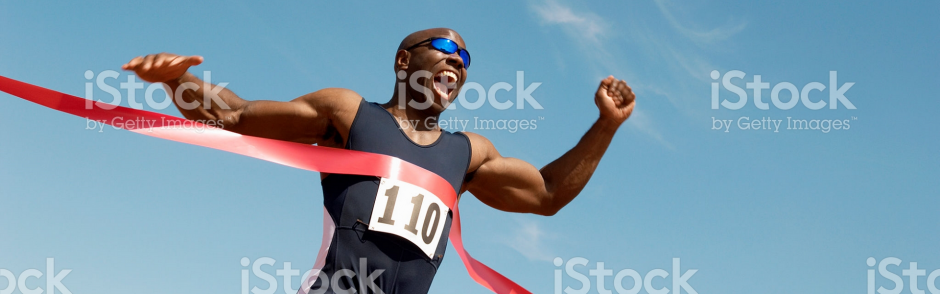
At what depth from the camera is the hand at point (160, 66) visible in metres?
5.09

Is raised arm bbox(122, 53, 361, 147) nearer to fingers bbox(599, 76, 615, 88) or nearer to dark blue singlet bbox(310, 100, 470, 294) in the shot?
dark blue singlet bbox(310, 100, 470, 294)

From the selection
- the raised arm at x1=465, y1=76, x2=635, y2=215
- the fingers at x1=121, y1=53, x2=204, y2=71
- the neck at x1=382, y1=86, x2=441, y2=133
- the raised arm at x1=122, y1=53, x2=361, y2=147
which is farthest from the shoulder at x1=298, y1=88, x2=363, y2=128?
the raised arm at x1=465, y1=76, x2=635, y2=215

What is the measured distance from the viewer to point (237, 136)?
549 centimetres

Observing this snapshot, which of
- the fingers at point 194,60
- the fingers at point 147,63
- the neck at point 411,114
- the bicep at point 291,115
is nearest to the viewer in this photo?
the fingers at point 147,63

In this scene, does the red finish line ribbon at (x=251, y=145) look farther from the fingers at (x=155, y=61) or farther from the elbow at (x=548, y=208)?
the elbow at (x=548, y=208)

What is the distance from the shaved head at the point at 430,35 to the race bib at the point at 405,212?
1.20 metres

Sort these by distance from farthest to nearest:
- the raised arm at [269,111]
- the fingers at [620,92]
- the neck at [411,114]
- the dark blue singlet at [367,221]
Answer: the fingers at [620,92] < the neck at [411,114] < the dark blue singlet at [367,221] < the raised arm at [269,111]

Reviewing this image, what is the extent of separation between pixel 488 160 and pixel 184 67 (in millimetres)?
2157

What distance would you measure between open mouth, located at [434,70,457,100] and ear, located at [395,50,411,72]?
0.26 m

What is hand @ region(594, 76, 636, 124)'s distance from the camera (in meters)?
6.42

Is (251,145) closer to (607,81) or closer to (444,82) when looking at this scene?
(444,82)

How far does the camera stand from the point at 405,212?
18.2ft

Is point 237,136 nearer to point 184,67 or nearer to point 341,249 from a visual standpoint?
point 184,67

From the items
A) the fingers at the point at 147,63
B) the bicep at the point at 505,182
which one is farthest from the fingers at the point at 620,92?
the fingers at the point at 147,63
